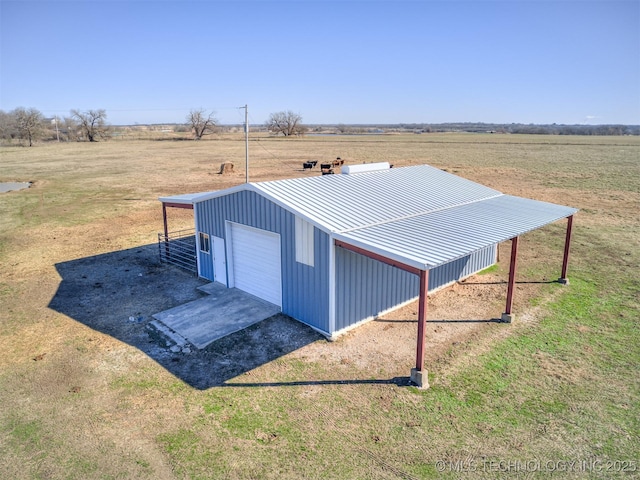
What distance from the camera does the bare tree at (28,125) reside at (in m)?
79.0

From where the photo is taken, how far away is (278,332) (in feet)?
36.5

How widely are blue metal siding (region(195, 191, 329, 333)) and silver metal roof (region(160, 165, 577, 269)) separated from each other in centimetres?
36

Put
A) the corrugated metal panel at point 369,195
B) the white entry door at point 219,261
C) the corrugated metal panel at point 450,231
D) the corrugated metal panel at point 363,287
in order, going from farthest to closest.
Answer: the white entry door at point 219,261
the corrugated metal panel at point 369,195
the corrugated metal panel at point 363,287
the corrugated metal panel at point 450,231

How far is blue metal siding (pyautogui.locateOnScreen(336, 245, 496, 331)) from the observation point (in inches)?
422

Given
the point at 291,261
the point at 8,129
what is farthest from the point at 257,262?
the point at 8,129

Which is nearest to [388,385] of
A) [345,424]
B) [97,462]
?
[345,424]

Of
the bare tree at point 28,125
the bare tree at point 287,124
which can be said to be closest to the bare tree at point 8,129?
the bare tree at point 28,125

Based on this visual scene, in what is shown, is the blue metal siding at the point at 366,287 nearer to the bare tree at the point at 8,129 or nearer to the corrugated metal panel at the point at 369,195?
the corrugated metal panel at the point at 369,195

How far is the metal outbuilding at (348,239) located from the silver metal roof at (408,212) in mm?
35

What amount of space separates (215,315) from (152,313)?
6.21 ft

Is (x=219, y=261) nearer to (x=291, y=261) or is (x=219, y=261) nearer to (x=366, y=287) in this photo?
(x=291, y=261)

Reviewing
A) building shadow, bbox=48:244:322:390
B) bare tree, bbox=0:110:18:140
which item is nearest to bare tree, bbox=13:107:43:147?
bare tree, bbox=0:110:18:140

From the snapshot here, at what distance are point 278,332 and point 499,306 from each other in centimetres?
663

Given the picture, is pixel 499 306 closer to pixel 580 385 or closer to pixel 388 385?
pixel 580 385
